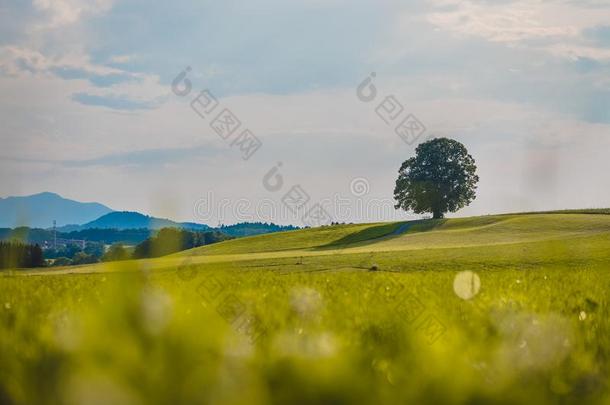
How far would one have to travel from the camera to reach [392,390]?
1.35 metres

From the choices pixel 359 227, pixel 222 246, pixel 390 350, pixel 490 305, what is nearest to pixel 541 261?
pixel 490 305

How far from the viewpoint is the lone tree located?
101 metres

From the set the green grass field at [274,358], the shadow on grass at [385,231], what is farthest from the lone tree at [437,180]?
the green grass field at [274,358]

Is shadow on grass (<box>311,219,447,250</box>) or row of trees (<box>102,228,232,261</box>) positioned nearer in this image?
row of trees (<box>102,228,232,261</box>)

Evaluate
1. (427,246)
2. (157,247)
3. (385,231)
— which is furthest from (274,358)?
(385,231)

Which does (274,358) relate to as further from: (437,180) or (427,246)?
(437,180)

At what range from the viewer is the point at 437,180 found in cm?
10219

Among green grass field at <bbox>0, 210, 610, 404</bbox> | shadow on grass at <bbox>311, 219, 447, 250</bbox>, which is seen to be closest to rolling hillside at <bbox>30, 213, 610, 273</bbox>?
shadow on grass at <bbox>311, 219, 447, 250</bbox>

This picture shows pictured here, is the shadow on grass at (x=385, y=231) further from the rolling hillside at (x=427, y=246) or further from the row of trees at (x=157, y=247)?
the row of trees at (x=157, y=247)

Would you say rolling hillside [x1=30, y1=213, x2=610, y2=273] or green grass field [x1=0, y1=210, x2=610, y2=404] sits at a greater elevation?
rolling hillside [x1=30, y1=213, x2=610, y2=273]

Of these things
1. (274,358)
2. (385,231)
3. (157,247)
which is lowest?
(274,358)

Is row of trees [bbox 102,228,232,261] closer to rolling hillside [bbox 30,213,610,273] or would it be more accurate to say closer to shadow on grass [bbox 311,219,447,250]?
rolling hillside [bbox 30,213,610,273]

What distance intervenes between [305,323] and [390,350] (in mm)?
648

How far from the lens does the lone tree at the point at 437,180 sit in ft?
333
